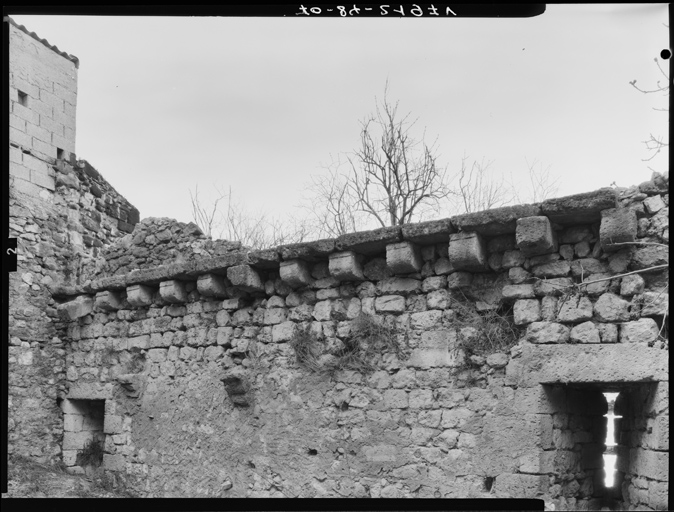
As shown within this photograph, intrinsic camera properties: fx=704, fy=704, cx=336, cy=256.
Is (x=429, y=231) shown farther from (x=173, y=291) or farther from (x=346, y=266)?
(x=173, y=291)

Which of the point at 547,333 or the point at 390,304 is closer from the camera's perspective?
the point at 547,333

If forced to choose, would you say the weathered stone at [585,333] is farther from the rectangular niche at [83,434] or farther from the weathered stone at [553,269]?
the rectangular niche at [83,434]

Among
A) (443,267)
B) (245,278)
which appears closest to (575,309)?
(443,267)

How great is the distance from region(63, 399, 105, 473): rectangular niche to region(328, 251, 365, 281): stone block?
14.4 ft

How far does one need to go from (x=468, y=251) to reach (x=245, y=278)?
2.18m

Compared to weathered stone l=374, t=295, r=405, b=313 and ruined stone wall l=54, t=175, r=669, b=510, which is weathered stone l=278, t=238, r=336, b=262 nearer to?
ruined stone wall l=54, t=175, r=669, b=510

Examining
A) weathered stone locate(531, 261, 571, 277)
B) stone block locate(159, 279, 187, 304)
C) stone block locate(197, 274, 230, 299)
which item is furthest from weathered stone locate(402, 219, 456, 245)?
stone block locate(159, 279, 187, 304)

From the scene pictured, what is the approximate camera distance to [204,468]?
6754 millimetres

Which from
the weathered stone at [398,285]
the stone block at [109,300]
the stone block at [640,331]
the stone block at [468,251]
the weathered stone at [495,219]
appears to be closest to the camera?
the stone block at [640,331]

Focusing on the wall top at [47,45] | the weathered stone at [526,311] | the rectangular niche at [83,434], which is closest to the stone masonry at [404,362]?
the weathered stone at [526,311]

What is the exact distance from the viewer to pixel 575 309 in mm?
4719

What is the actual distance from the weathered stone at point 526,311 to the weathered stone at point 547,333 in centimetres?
5

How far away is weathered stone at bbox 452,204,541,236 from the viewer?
479 cm

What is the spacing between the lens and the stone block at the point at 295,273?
598 cm
